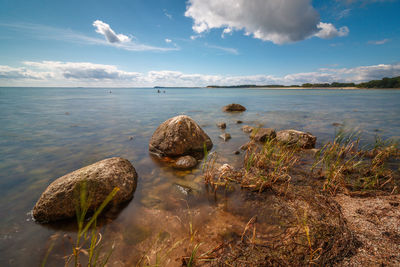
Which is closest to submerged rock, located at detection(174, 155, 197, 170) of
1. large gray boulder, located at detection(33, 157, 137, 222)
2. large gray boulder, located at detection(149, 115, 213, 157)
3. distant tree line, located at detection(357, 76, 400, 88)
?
large gray boulder, located at detection(149, 115, 213, 157)

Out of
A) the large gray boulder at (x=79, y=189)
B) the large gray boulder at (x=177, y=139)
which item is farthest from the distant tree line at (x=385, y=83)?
the large gray boulder at (x=79, y=189)

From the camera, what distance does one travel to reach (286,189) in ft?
14.7

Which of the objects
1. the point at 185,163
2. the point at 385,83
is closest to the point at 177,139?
the point at 185,163

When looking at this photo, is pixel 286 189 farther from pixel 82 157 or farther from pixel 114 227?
pixel 82 157

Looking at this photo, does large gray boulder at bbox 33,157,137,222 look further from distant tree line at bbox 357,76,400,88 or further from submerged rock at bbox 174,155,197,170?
distant tree line at bbox 357,76,400,88

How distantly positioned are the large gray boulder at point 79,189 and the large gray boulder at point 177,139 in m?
2.62

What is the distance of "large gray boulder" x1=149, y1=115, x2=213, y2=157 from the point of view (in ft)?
23.4

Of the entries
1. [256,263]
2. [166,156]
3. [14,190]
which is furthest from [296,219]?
[14,190]

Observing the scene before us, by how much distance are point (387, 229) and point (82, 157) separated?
942 centimetres

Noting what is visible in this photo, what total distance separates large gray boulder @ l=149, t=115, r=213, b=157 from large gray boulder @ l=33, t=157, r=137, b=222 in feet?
8.60

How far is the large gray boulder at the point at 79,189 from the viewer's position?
3.63 m

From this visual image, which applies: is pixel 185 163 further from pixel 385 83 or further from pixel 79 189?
→ pixel 385 83

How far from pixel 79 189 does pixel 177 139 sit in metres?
3.93

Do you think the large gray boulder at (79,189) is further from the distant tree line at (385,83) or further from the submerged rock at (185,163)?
the distant tree line at (385,83)
